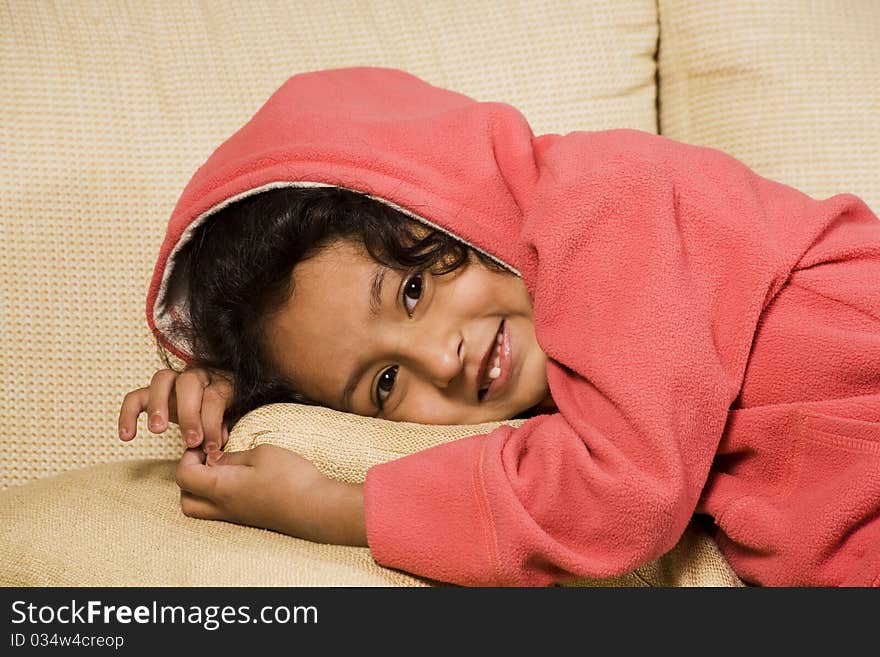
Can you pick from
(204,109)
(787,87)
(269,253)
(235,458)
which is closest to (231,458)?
(235,458)

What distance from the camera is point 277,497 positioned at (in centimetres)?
95

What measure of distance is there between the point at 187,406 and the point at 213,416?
3 cm

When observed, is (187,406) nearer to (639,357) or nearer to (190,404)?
(190,404)

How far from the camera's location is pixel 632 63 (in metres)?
1.53

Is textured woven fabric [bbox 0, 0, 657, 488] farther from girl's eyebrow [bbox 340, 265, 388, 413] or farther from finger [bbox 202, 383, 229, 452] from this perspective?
girl's eyebrow [bbox 340, 265, 388, 413]

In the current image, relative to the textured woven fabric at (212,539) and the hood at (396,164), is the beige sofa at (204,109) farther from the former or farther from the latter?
the hood at (396,164)

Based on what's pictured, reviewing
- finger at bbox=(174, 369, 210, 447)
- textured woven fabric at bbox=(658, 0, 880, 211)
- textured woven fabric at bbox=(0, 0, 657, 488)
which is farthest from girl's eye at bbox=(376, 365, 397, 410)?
textured woven fabric at bbox=(658, 0, 880, 211)

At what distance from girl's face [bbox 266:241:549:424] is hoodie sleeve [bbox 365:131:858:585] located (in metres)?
0.11

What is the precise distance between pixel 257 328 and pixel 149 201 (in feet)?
1.06

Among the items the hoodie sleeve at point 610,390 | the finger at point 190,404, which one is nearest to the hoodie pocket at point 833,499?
the hoodie sleeve at point 610,390

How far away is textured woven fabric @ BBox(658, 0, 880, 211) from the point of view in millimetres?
1421

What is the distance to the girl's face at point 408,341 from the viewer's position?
41.6 inches
